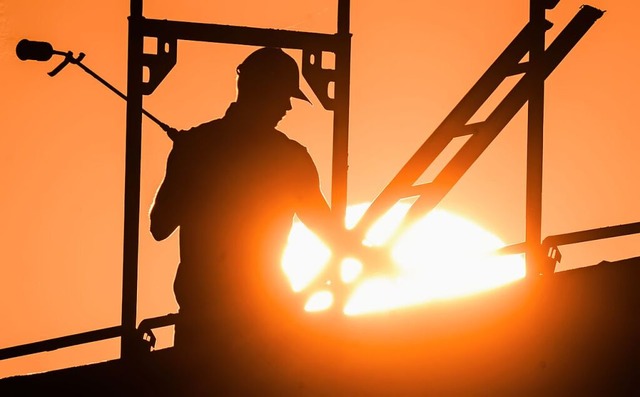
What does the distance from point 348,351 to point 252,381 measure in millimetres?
696

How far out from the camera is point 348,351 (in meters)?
6.34

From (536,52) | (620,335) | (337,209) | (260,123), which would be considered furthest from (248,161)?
(620,335)

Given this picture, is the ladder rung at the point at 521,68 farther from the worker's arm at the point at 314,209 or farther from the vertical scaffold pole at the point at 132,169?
the vertical scaffold pole at the point at 132,169

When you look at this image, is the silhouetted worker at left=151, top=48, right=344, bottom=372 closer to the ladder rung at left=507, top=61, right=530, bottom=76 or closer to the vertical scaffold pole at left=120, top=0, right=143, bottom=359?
the vertical scaffold pole at left=120, top=0, right=143, bottom=359

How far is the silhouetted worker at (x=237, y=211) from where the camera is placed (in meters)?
5.97

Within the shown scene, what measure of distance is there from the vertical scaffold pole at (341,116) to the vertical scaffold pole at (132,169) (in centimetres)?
126

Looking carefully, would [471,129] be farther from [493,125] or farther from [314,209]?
[314,209]

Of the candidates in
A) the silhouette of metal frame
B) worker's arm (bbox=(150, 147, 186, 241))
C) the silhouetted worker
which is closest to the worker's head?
the silhouetted worker

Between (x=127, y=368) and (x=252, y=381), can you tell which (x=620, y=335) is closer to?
(x=252, y=381)

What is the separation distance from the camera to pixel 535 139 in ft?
23.3

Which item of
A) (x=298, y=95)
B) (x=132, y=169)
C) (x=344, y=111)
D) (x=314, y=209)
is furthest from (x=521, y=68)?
(x=132, y=169)

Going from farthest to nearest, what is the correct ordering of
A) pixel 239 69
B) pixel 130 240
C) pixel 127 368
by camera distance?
pixel 130 240
pixel 239 69
pixel 127 368

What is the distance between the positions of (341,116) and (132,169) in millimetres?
1387

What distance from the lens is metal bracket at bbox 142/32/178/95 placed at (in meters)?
6.36
